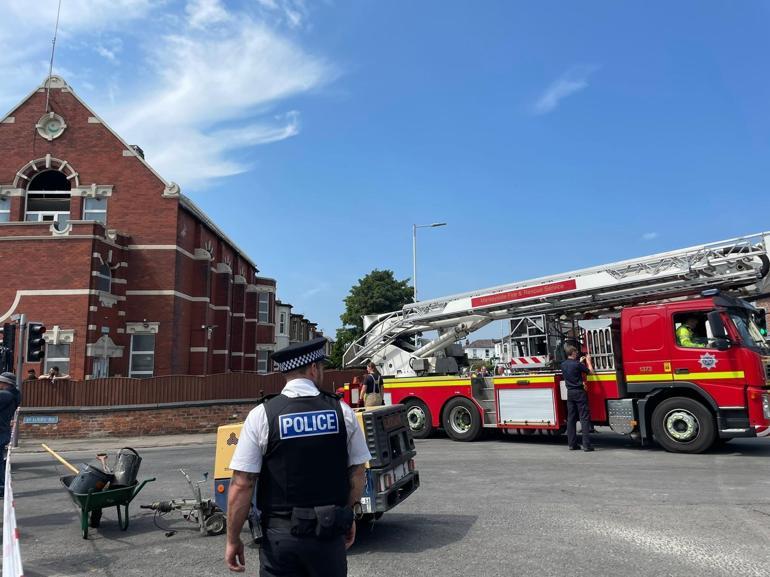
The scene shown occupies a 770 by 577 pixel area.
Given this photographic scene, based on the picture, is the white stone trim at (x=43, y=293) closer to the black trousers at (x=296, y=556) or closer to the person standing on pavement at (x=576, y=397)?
the person standing on pavement at (x=576, y=397)

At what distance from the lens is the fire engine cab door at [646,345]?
1063 cm

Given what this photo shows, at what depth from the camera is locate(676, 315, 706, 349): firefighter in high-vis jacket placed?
10.5 metres

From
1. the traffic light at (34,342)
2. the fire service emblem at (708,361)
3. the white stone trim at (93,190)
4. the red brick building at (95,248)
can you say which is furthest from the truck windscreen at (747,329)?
the white stone trim at (93,190)

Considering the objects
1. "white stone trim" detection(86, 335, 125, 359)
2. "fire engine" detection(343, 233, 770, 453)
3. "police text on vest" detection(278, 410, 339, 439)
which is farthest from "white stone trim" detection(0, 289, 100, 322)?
"police text on vest" detection(278, 410, 339, 439)

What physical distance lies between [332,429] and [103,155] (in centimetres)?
2628

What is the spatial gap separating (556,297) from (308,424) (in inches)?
416

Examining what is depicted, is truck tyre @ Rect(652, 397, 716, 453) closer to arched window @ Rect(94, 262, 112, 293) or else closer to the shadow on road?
the shadow on road

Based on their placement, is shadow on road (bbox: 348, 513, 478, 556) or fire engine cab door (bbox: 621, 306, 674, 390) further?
fire engine cab door (bbox: 621, 306, 674, 390)

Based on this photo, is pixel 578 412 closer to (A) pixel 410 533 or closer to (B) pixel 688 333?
(B) pixel 688 333

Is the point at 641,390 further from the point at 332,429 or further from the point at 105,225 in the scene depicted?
the point at 105,225

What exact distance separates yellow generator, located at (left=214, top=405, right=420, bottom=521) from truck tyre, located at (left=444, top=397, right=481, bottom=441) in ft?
23.6

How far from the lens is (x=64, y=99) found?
1001 inches

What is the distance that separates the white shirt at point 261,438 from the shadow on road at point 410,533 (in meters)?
2.71

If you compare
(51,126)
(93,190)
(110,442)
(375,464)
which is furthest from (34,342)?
(51,126)
